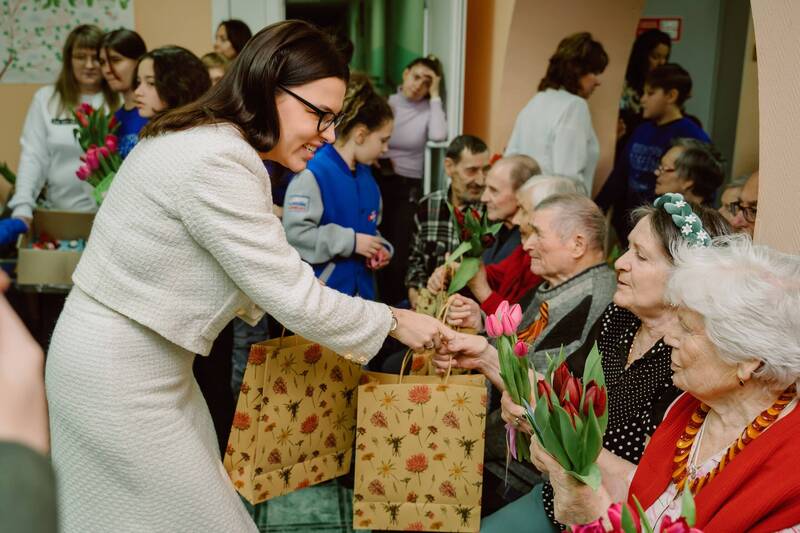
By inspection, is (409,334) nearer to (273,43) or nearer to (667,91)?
(273,43)

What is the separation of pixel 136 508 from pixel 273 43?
0.97 metres

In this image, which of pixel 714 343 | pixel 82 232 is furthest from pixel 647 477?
pixel 82 232

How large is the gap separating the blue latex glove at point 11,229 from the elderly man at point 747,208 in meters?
2.72

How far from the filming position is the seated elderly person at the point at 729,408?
1279 millimetres

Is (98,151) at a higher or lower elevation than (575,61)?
lower

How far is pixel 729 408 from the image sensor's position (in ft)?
4.73

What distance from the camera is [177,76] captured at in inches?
112

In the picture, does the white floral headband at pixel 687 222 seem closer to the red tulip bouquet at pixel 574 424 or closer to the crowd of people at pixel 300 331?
the crowd of people at pixel 300 331

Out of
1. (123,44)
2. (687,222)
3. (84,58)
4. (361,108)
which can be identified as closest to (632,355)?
(687,222)

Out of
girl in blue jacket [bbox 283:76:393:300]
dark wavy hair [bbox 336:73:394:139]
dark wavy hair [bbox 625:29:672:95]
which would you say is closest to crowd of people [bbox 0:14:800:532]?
girl in blue jacket [bbox 283:76:393:300]

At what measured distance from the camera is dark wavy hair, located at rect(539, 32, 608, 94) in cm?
384

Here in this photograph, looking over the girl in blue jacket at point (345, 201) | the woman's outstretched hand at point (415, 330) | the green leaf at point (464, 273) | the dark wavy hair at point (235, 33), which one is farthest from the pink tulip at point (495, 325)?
the dark wavy hair at point (235, 33)

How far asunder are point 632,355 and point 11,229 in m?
2.46

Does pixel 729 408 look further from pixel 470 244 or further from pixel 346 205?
pixel 346 205
